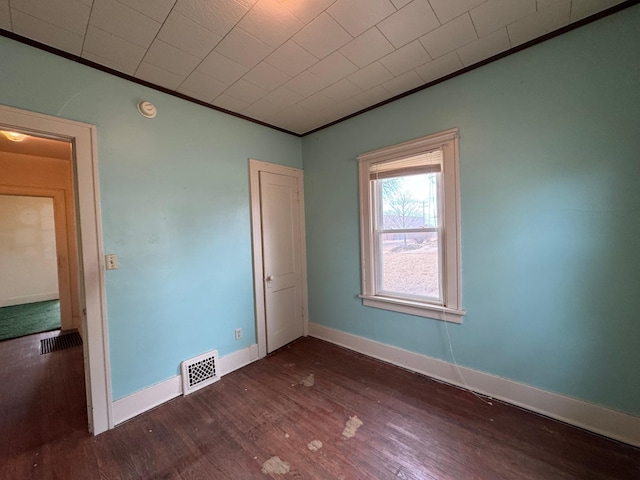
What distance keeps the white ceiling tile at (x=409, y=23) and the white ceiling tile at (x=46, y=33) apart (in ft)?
6.34

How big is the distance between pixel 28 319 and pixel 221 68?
5.54 metres

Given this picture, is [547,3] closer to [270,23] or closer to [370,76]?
[370,76]

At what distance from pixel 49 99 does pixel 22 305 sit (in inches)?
238

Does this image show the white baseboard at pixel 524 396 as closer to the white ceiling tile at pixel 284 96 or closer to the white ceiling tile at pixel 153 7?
the white ceiling tile at pixel 284 96

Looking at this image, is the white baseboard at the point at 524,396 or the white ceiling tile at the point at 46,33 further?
the white baseboard at the point at 524,396

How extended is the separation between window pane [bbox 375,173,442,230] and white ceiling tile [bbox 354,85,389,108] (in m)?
0.78

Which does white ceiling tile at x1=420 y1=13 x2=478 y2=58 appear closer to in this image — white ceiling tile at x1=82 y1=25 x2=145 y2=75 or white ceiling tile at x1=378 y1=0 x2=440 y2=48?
white ceiling tile at x1=378 y1=0 x2=440 y2=48

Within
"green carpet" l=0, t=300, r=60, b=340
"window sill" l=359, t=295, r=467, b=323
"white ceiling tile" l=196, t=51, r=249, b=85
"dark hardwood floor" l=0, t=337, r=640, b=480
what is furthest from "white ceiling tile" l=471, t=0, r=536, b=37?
"green carpet" l=0, t=300, r=60, b=340

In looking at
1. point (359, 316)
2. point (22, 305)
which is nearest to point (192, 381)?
point (359, 316)

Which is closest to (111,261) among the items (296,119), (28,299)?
(296,119)

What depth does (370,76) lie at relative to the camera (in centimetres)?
209

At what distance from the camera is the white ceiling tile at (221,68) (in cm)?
181

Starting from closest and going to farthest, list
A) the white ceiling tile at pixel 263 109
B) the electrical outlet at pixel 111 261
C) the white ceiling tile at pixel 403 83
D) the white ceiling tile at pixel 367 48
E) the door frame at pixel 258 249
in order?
the white ceiling tile at pixel 367 48
the electrical outlet at pixel 111 261
the white ceiling tile at pixel 403 83
the white ceiling tile at pixel 263 109
the door frame at pixel 258 249

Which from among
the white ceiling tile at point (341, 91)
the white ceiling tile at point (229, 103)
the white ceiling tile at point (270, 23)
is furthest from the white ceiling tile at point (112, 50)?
the white ceiling tile at point (341, 91)
